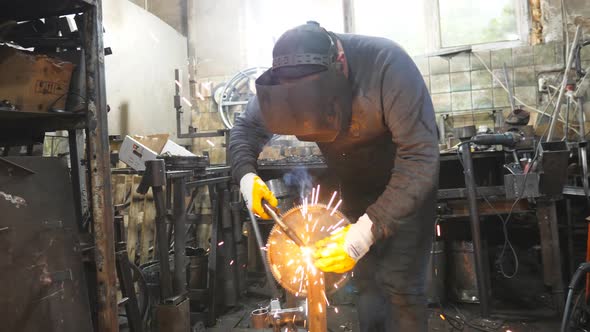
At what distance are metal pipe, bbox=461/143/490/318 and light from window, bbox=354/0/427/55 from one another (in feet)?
8.00

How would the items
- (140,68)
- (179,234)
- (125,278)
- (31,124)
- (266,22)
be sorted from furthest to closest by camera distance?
(266,22) → (140,68) → (179,234) → (125,278) → (31,124)

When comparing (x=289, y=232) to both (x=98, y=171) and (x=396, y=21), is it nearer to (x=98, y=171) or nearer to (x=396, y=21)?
(x=98, y=171)

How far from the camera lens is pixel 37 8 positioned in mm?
1975

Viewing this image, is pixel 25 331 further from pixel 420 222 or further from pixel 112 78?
pixel 112 78

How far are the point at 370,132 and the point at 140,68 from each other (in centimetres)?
376

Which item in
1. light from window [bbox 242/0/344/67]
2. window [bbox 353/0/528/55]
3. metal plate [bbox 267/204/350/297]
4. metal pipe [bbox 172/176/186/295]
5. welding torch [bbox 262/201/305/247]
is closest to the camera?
welding torch [bbox 262/201/305/247]

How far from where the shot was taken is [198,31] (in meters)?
5.51

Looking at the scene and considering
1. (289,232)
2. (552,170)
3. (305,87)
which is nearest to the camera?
(305,87)

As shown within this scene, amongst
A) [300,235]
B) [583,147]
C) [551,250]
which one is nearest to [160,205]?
[300,235]

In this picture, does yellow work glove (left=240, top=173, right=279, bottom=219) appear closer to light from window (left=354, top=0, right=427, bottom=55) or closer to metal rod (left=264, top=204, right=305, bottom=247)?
metal rod (left=264, top=204, right=305, bottom=247)

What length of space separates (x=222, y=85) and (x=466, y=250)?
3695 millimetres

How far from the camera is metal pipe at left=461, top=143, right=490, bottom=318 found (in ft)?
9.60

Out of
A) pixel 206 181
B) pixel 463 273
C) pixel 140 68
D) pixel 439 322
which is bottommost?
pixel 439 322

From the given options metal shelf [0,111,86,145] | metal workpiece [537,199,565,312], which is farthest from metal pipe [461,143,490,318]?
metal shelf [0,111,86,145]
